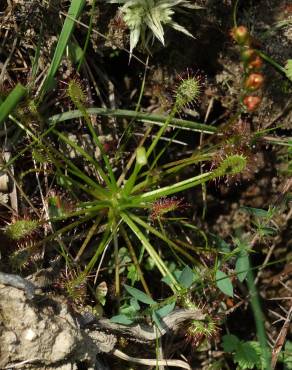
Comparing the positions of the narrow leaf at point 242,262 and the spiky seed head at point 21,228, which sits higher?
the spiky seed head at point 21,228

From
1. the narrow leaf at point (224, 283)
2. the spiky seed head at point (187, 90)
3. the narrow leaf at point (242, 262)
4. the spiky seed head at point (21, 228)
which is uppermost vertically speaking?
the spiky seed head at point (187, 90)

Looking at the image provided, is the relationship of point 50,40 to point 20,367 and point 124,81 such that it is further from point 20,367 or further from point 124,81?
point 20,367

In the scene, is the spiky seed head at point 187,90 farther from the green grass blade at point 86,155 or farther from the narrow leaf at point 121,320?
the narrow leaf at point 121,320

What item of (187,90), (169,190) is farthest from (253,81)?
(169,190)

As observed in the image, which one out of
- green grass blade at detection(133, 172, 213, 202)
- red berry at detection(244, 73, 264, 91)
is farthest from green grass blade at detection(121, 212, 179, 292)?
red berry at detection(244, 73, 264, 91)

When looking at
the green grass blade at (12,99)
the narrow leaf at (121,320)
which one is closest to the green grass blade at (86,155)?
the green grass blade at (12,99)

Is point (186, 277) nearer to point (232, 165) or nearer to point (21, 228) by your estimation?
point (232, 165)

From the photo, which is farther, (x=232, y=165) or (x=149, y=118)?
(x=149, y=118)

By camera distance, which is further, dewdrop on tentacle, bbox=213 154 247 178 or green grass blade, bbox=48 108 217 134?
green grass blade, bbox=48 108 217 134

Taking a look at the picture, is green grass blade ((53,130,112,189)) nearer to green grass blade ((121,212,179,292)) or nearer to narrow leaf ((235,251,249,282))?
green grass blade ((121,212,179,292))
